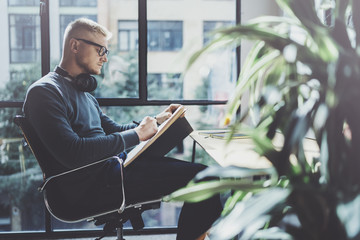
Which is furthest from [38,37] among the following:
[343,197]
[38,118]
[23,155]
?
[343,197]

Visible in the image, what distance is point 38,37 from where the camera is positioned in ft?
8.26

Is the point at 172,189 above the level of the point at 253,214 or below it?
below

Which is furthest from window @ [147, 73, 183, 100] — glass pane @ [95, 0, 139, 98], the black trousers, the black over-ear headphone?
the black trousers

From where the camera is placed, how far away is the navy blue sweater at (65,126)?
156 centimetres

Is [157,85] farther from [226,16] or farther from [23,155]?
[23,155]

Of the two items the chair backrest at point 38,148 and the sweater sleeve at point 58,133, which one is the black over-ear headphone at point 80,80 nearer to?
the sweater sleeve at point 58,133

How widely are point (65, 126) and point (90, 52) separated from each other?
50 cm

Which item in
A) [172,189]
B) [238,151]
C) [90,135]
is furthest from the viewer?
[90,135]

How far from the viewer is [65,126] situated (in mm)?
1590

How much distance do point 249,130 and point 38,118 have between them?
1.08 metres

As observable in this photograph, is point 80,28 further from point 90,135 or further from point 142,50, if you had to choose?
point 142,50

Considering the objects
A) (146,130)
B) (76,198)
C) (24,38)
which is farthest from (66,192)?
(24,38)

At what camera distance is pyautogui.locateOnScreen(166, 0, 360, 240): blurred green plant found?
0.66m

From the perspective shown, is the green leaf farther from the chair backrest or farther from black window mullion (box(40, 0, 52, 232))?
black window mullion (box(40, 0, 52, 232))
